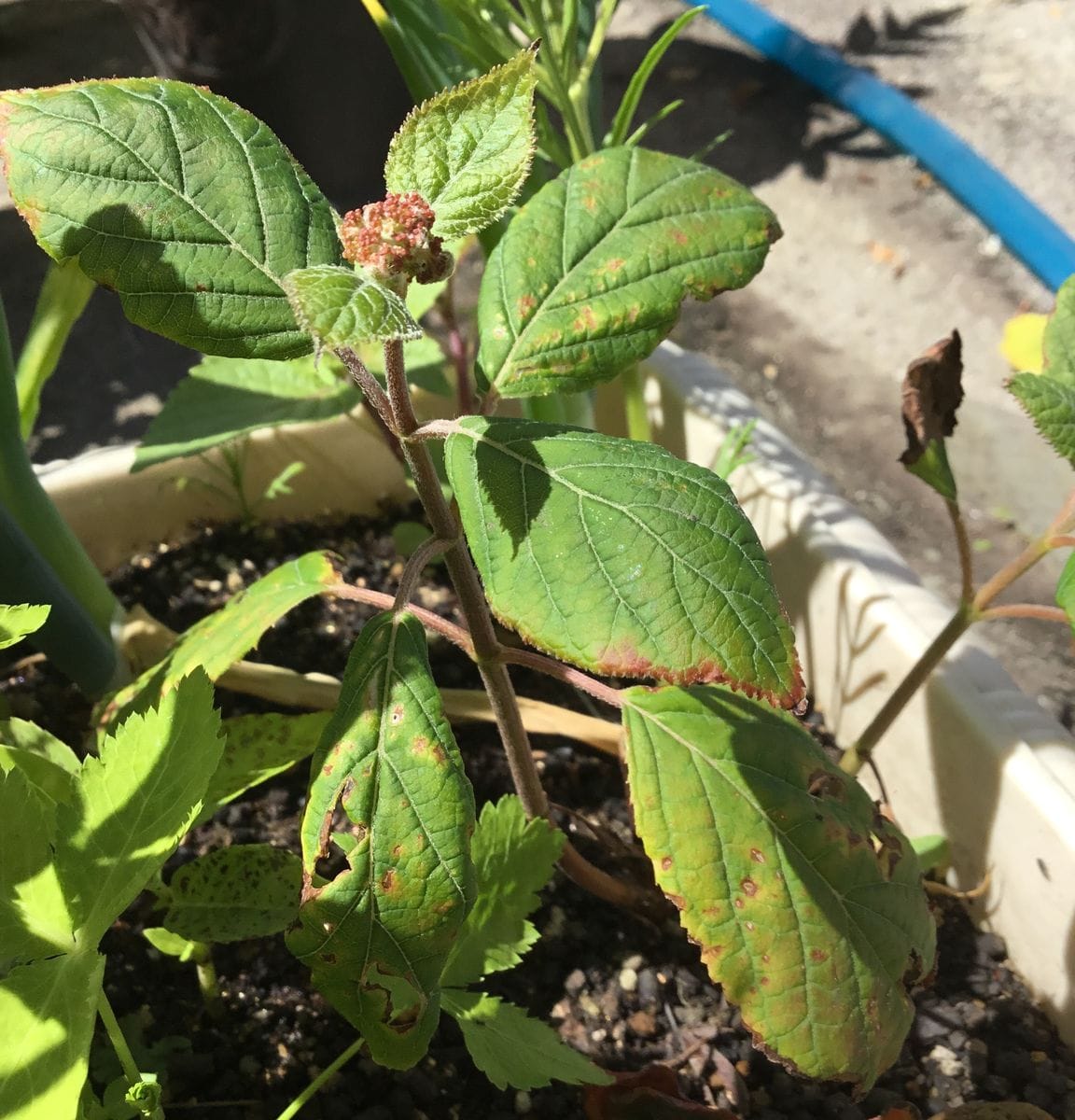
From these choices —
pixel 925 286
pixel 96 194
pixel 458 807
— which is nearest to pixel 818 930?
pixel 458 807

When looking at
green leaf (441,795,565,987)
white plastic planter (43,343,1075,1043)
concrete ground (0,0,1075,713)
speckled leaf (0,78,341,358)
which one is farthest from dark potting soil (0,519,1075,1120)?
concrete ground (0,0,1075,713)

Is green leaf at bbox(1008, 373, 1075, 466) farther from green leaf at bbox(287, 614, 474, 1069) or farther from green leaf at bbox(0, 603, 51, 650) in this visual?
green leaf at bbox(0, 603, 51, 650)

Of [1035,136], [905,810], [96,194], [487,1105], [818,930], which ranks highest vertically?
[96,194]

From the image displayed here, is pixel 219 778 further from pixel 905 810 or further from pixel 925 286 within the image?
pixel 925 286

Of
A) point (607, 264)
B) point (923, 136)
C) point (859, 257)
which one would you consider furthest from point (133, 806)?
point (923, 136)

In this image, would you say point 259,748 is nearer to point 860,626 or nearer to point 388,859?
point 388,859
